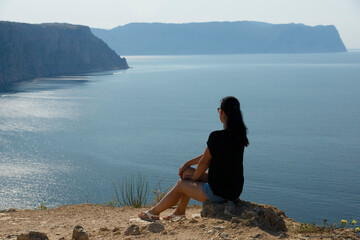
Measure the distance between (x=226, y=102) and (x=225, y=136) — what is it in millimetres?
334

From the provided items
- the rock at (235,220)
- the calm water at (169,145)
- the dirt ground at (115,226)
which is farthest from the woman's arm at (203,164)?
the calm water at (169,145)

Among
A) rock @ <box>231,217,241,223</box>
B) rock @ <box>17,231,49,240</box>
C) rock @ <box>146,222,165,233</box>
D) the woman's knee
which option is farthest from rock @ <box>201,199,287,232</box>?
rock @ <box>17,231,49,240</box>

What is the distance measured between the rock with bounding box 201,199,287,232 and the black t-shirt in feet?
0.41

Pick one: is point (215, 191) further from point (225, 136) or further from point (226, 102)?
point (226, 102)

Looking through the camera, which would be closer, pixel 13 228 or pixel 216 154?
pixel 216 154

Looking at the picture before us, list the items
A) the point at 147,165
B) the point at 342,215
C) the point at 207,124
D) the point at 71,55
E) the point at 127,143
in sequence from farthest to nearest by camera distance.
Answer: the point at 71,55 < the point at 207,124 < the point at 127,143 < the point at 147,165 < the point at 342,215

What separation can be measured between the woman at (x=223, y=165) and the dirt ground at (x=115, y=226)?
313 mm

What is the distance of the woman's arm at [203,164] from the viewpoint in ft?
15.0

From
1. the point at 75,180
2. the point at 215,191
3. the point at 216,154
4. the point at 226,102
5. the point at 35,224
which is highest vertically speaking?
the point at 226,102

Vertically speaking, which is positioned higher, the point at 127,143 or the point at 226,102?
the point at 226,102

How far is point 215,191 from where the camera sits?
4.66 m

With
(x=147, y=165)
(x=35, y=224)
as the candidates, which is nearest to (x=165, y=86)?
(x=147, y=165)

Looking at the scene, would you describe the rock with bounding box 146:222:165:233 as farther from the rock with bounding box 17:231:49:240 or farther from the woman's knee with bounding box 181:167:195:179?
the rock with bounding box 17:231:49:240

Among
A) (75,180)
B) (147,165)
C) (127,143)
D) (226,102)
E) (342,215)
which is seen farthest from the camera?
(127,143)
